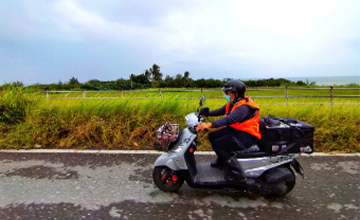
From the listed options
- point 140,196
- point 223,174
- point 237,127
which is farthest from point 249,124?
point 140,196

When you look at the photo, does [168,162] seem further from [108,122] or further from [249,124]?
[108,122]

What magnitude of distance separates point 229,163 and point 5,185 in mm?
3107

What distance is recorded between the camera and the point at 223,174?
3.17 meters

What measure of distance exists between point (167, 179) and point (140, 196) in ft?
1.32

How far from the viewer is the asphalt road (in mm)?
2695

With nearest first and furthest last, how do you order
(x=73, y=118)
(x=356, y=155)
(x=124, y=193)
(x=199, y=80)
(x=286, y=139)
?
(x=286, y=139) → (x=124, y=193) → (x=356, y=155) → (x=73, y=118) → (x=199, y=80)

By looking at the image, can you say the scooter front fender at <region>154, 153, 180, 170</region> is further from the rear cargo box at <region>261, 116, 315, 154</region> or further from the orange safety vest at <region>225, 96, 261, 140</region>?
the rear cargo box at <region>261, 116, 315, 154</region>


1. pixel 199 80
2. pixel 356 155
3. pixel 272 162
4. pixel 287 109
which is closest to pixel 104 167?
pixel 272 162

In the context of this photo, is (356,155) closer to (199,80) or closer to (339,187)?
(339,187)

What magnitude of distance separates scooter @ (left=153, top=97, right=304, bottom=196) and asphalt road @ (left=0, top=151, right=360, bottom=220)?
17 centimetres

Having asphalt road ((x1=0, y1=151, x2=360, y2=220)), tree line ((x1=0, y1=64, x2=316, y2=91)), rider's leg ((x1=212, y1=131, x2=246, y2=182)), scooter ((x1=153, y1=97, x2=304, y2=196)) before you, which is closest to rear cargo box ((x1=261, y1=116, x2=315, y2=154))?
scooter ((x1=153, y1=97, x2=304, y2=196))

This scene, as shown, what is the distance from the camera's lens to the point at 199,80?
20422 millimetres

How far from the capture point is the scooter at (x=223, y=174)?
294 centimetres

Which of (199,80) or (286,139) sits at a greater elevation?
(199,80)
